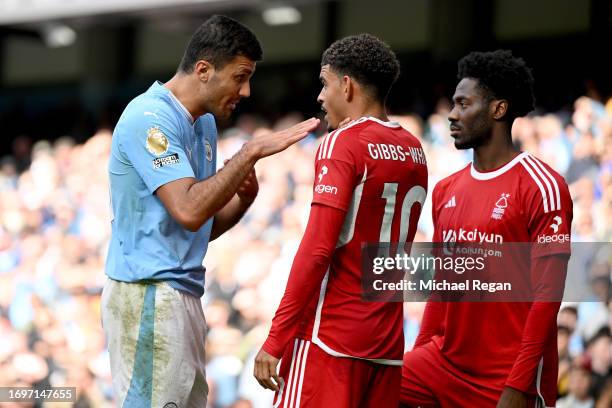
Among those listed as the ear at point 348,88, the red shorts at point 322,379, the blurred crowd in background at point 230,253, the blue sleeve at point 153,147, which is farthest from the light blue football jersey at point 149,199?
the blurred crowd in background at point 230,253

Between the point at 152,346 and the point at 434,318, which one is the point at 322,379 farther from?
the point at 434,318

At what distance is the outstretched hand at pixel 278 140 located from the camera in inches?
137

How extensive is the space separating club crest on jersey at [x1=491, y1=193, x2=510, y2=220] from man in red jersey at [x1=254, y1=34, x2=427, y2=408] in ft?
1.33

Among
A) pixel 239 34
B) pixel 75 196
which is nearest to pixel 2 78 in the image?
pixel 75 196

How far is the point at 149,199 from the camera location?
3.64 meters

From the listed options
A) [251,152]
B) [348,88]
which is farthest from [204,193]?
[348,88]

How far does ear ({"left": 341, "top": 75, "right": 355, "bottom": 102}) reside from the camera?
12.4 feet

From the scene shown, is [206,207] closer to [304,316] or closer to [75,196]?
[304,316]

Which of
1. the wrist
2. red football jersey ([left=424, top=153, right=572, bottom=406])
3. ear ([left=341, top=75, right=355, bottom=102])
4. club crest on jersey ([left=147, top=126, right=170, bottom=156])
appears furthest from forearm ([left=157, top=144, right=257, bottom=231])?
red football jersey ([left=424, top=153, right=572, bottom=406])

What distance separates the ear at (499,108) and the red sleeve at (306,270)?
106 cm

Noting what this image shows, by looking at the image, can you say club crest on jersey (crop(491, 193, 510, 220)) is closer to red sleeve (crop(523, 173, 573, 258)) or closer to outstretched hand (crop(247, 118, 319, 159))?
red sleeve (crop(523, 173, 573, 258))

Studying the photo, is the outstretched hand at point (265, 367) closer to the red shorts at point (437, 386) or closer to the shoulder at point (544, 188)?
the red shorts at point (437, 386)

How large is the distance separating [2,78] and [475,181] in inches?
364

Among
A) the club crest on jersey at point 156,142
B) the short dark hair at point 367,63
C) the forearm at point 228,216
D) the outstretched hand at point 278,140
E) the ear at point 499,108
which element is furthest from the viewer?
the ear at point 499,108
